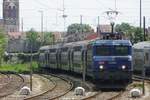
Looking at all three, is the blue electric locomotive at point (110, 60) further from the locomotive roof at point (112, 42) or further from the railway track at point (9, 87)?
the railway track at point (9, 87)

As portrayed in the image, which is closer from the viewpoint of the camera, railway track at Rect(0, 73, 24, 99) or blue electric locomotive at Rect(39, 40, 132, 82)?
railway track at Rect(0, 73, 24, 99)

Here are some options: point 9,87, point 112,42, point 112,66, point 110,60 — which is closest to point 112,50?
point 112,42

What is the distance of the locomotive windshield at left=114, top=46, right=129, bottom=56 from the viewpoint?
3148 centimetres

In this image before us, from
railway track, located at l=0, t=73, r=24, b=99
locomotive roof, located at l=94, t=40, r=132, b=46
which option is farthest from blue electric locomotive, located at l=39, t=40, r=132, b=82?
railway track, located at l=0, t=73, r=24, b=99

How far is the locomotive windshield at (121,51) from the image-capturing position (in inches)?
1240

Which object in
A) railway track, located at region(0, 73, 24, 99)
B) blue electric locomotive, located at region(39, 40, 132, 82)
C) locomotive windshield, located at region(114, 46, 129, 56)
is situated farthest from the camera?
locomotive windshield, located at region(114, 46, 129, 56)

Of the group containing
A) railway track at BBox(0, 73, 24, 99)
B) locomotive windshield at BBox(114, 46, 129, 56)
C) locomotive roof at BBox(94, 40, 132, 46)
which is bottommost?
railway track at BBox(0, 73, 24, 99)

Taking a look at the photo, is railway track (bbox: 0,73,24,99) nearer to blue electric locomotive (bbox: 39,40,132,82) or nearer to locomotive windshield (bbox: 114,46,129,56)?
blue electric locomotive (bbox: 39,40,132,82)

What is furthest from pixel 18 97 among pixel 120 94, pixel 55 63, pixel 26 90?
pixel 55 63

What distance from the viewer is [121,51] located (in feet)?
104

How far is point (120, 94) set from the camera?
28344 mm

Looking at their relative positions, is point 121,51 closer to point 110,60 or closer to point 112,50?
point 112,50

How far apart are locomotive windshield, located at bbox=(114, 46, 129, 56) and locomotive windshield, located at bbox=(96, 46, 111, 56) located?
38cm

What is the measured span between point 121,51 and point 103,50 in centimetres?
97
